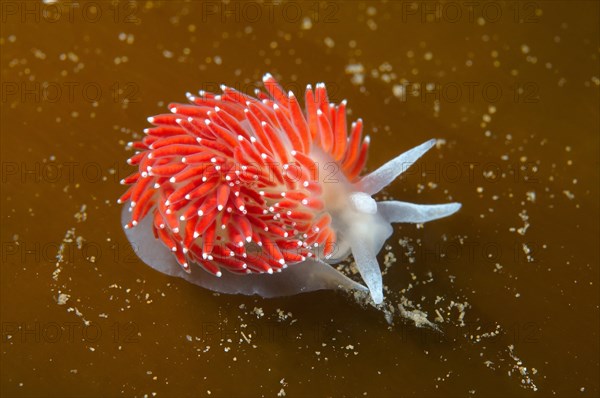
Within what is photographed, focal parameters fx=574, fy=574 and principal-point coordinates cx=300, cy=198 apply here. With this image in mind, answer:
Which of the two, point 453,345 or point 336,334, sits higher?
point 336,334

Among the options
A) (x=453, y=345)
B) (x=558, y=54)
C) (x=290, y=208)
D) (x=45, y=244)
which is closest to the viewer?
(x=290, y=208)

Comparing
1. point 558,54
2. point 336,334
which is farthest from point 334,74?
point 336,334

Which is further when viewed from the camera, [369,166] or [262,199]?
[369,166]

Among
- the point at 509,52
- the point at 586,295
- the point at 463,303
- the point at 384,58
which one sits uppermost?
the point at 384,58

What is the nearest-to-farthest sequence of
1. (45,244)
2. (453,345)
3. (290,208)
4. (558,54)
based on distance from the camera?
(290,208) < (453,345) < (45,244) < (558,54)

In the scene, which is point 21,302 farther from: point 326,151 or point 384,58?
point 384,58

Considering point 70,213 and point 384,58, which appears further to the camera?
point 384,58

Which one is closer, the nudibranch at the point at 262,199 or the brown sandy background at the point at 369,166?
the nudibranch at the point at 262,199

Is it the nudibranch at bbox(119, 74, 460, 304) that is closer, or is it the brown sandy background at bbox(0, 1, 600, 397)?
the nudibranch at bbox(119, 74, 460, 304)
